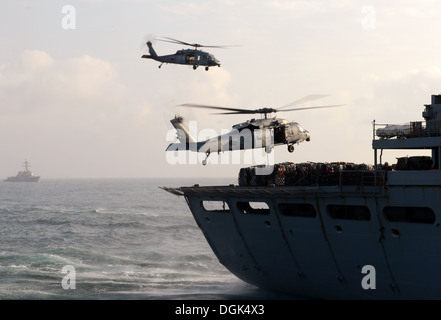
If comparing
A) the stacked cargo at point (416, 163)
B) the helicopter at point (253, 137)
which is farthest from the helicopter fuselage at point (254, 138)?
the stacked cargo at point (416, 163)

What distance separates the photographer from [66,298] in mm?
43688

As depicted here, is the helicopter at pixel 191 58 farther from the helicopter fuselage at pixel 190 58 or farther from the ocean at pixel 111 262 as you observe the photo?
the ocean at pixel 111 262

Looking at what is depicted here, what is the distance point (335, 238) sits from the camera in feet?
114

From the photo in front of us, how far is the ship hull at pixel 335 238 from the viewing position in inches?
1259

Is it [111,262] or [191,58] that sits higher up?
[191,58]

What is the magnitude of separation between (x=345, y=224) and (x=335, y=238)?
1027mm

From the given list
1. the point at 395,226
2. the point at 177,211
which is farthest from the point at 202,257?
the point at 177,211

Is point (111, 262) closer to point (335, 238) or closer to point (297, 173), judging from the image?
point (297, 173)

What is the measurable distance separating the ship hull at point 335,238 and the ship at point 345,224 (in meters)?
0.05

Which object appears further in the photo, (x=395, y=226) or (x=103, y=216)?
(x=103, y=216)

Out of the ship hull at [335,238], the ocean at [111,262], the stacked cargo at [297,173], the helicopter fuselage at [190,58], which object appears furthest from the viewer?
the helicopter fuselage at [190,58]

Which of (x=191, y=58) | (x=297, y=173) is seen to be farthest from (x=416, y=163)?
(x=191, y=58)

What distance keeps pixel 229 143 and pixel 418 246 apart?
612 inches
